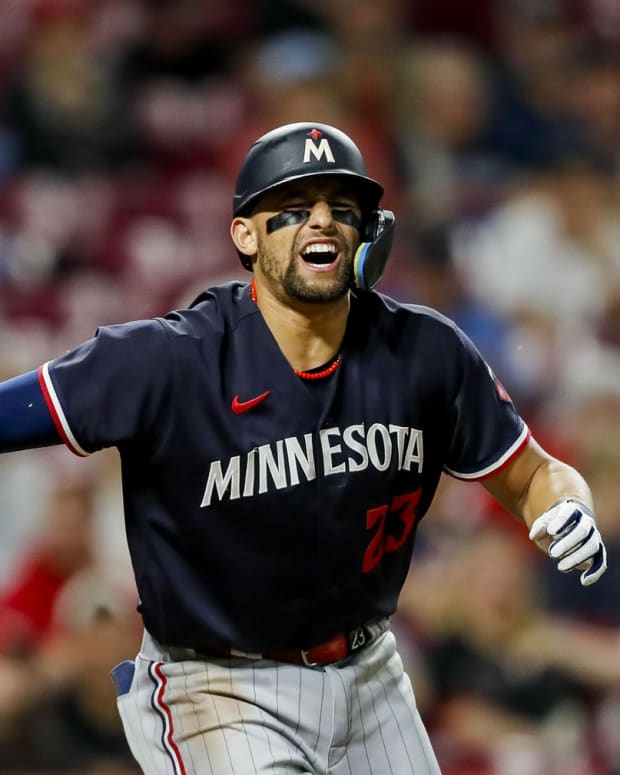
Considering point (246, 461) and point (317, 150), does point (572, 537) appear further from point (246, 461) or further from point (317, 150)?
point (317, 150)

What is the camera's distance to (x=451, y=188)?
6.80 m

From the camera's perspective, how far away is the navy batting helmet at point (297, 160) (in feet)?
9.28

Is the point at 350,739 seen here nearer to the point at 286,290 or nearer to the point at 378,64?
the point at 286,290

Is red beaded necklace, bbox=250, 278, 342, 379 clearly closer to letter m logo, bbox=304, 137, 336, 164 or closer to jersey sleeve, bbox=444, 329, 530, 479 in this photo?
jersey sleeve, bbox=444, 329, 530, 479

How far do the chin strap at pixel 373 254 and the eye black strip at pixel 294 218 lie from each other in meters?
0.06

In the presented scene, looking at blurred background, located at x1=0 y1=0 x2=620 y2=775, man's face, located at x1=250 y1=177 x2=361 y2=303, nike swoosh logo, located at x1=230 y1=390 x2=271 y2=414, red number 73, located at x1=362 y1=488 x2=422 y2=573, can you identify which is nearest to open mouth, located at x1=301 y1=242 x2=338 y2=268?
man's face, located at x1=250 y1=177 x2=361 y2=303

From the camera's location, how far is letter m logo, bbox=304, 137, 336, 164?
283 centimetres

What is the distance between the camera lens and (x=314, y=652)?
2.91 metres

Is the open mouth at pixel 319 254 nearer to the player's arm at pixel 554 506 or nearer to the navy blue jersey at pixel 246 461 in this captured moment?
the navy blue jersey at pixel 246 461

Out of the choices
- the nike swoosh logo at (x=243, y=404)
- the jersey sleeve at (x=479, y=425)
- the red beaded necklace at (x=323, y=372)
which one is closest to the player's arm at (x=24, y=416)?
the nike swoosh logo at (x=243, y=404)

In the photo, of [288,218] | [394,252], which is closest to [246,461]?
[288,218]

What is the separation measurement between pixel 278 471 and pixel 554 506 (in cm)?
55

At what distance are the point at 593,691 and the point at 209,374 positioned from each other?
261 cm

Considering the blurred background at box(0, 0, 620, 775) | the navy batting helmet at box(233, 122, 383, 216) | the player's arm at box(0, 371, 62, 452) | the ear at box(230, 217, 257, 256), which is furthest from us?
the blurred background at box(0, 0, 620, 775)
